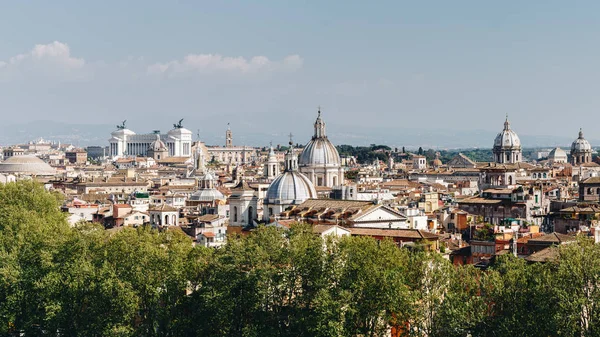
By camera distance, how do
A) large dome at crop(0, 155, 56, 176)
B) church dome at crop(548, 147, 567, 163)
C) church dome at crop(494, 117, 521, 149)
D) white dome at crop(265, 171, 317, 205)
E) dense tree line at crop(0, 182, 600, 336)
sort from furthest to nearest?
church dome at crop(548, 147, 567, 163) < large dome at crop(0, 155, 56, 176) < church dome at crop(494, 117, 521, 149) < white dome at crop(265, 171, 317, 205) < dense tree line at crop(0, 182, 600, 336)

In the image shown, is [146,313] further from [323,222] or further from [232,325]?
[323,222]

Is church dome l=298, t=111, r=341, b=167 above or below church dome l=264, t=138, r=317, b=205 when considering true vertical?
above

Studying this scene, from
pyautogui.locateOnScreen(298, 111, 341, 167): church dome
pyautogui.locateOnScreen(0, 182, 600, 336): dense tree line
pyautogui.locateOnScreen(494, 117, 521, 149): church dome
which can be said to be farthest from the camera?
pyautogui.locateOnScreen(494, 117, 521, 149): church dome

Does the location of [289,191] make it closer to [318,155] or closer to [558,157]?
[318,155]

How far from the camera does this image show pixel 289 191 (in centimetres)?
5819

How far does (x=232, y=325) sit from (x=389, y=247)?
18.2 ft

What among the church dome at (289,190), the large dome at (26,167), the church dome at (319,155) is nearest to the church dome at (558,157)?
the large dome at (26,167)

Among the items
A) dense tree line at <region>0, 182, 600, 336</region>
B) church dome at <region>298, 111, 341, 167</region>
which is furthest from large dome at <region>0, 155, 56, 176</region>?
dense tree line at <region>0, 182, 600, 336</region>

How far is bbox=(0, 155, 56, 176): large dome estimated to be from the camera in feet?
440

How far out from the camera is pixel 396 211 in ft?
174

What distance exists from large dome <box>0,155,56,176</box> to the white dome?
7791 cm

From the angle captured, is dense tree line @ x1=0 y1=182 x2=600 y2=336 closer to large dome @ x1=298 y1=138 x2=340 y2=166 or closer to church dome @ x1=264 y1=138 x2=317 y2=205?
church dome @ x1=264 y1=138 x2=317 y2=205

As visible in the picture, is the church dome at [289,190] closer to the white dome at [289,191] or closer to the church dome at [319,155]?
the white dome at [289,191]

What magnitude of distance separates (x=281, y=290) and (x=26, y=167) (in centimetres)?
10806
